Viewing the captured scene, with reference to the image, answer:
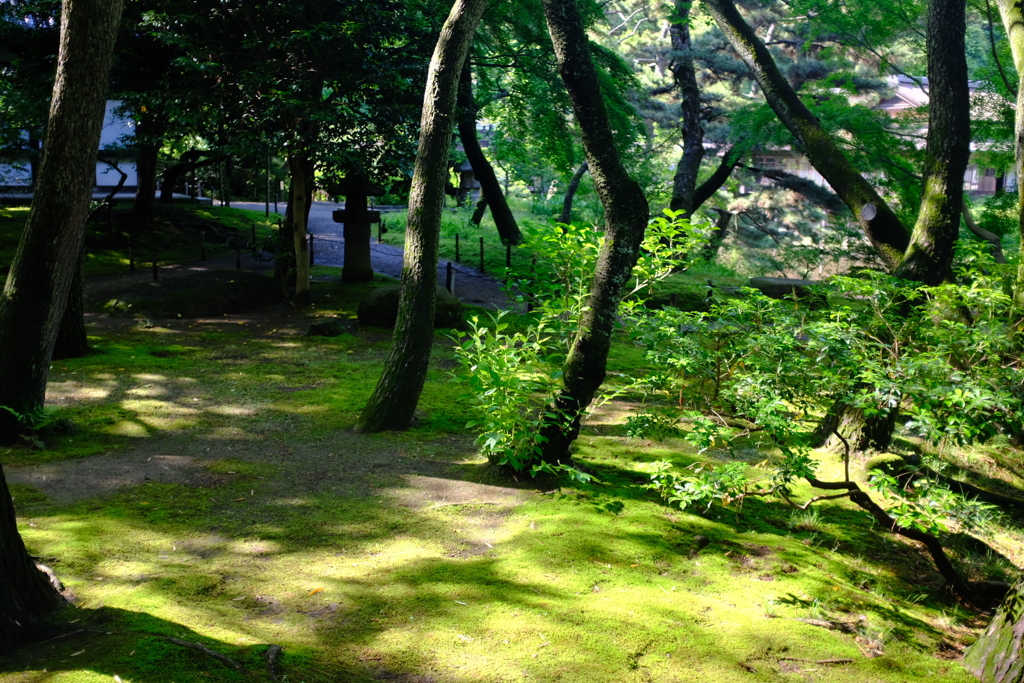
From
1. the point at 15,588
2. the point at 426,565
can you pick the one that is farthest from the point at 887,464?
the point at 15,588

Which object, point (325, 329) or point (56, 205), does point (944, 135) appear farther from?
point (325, 329)

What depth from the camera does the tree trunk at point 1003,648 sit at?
12.8 ft

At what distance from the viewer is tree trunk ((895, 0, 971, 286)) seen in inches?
304

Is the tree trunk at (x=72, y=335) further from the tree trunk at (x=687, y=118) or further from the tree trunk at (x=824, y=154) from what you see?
the tree trunk at (x=687, y=118)

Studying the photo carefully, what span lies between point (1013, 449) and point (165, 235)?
18.7 meters

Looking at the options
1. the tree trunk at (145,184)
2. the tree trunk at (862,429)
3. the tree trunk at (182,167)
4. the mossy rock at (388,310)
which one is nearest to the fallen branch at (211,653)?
the tree trunk at (862,429)

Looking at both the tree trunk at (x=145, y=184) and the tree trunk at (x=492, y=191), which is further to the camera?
the tree trunk at (x=145, y=184)

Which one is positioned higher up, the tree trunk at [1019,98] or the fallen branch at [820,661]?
the tree trunk at [1019,98]

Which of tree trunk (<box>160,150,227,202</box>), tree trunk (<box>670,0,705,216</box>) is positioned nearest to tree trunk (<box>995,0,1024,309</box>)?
tree trunk (<box>670,0,705,216</box>)

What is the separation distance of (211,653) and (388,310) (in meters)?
10.1

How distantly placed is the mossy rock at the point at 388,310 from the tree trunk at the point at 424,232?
5491 millimetres

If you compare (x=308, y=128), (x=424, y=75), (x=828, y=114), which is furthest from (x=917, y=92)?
(x=308, y=128)

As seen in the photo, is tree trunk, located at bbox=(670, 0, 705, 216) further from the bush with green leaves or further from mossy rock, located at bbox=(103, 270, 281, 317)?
the bush with green leaves

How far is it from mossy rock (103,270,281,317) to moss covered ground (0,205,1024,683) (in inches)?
217
